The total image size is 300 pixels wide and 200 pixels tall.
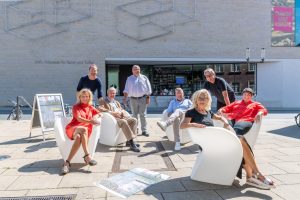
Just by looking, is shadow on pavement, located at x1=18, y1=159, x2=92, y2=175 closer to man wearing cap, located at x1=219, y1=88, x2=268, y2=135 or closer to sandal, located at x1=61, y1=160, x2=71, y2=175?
sandal, located at x1=61, y1=160, x2=71, y2=175

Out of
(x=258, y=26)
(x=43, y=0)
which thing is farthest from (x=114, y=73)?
(x=258, y=26)

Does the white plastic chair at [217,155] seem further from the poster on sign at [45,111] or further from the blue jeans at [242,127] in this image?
the poster on sign at [45,111]

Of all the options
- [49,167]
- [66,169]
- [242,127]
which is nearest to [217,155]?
[242,127]

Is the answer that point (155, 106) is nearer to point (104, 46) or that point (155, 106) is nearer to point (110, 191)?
point (104, 46)

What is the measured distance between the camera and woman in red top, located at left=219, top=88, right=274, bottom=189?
436 centimetres

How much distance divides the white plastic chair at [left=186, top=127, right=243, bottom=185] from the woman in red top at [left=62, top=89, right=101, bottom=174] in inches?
72.2

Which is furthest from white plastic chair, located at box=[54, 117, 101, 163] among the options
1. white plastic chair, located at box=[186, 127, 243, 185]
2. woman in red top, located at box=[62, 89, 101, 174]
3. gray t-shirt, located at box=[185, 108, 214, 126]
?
white plastic chair, located at box=[186, 127, 243, 185]

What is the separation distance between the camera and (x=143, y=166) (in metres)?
5.50

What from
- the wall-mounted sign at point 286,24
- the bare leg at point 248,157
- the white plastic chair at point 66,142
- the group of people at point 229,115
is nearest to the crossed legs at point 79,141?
the white plastic chair at point 66,142

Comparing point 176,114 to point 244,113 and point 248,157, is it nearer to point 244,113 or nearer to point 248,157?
point 244,113

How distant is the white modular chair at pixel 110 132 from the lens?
7008 millimetres

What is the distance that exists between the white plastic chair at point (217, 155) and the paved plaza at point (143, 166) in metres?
0.15

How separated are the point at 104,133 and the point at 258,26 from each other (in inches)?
805

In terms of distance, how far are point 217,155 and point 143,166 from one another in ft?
5.06
